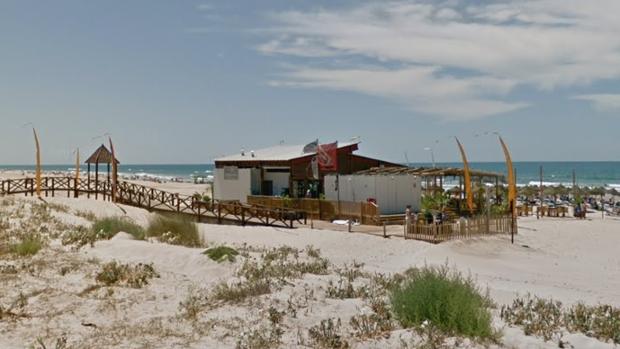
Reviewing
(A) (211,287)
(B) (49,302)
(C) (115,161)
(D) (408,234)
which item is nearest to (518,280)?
(D) (408,234)

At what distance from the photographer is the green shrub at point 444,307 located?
6016mm

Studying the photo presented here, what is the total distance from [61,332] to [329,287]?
356 cm

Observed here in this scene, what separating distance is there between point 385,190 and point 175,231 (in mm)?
11869

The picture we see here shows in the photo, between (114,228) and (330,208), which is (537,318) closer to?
(114,228)

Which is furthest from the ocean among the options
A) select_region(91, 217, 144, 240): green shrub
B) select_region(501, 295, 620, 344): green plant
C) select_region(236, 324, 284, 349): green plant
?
select_region(236, 324, 284, 349): green plant

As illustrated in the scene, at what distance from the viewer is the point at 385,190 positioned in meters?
24.6

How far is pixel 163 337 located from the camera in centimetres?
621

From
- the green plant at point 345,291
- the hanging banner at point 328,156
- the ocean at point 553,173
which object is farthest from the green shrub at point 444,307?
the ocean at point 553,173

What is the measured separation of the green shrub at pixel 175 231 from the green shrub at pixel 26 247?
329 centimetres

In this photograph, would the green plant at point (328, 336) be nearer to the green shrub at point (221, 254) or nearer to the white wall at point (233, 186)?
the green shrub at point (221, 254)

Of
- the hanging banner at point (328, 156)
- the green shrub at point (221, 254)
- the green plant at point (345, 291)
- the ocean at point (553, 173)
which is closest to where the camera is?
the green plant at point (345, 291)

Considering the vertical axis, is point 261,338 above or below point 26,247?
below

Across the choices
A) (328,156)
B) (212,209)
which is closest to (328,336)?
(328,156)

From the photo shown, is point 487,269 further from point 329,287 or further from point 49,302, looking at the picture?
point 49,302
